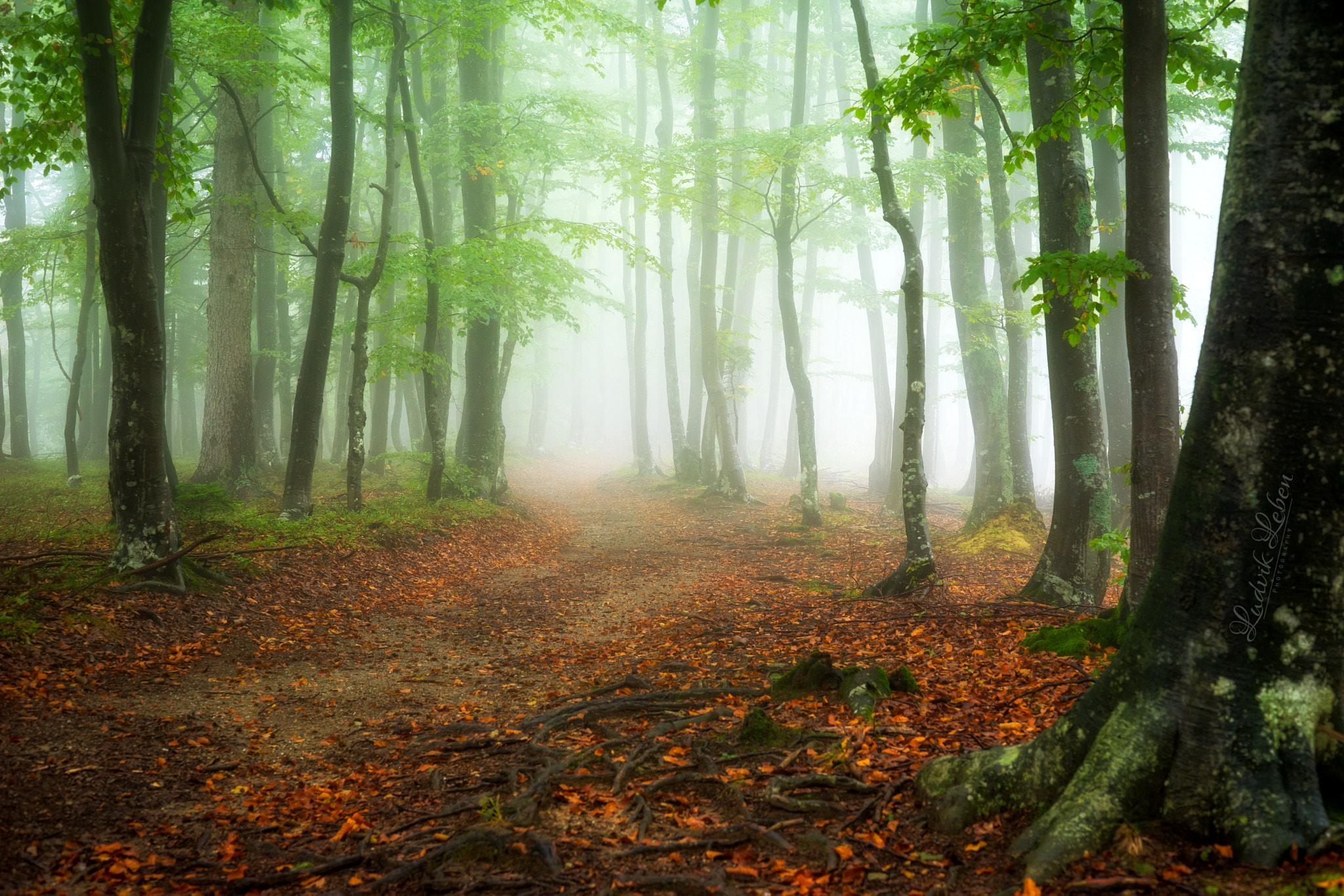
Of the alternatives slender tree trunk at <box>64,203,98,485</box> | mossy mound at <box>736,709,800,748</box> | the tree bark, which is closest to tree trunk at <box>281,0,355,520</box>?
slender tree trunk at <box>64,203,98,485</box>

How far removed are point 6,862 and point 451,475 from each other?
40.6ft

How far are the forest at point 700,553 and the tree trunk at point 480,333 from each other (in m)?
0.09

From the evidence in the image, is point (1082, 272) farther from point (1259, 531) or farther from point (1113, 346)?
point (1113, 346)

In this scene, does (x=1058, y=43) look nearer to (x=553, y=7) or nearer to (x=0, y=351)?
(x=553, y=7)

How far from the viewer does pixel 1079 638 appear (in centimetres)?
555

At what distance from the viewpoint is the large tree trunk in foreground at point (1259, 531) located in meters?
2.66

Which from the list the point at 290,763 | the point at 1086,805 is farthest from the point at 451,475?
the point at 1086,805

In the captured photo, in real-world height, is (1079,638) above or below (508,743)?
above

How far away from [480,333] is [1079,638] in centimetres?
1359

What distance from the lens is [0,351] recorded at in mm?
49938

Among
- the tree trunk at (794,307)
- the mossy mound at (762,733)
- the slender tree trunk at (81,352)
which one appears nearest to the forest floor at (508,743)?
the mossy mound at (762,733)

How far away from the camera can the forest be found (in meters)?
2.77

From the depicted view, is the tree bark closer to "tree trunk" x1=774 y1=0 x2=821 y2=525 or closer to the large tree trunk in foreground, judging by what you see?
the large tree trunk in foreground

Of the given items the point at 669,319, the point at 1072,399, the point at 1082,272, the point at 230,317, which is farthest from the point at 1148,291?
the point at 669,319
